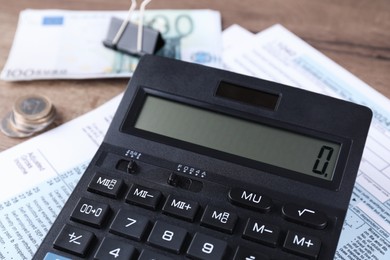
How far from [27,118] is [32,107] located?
0.02 meters

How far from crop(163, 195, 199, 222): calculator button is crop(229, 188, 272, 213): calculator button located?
0.08 ft

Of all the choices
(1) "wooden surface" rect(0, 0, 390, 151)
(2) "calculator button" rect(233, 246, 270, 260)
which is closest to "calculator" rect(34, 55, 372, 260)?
(2) "calculator button" rect(233, 246, 270, 260)

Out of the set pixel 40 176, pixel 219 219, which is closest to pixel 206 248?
pixel 219 219

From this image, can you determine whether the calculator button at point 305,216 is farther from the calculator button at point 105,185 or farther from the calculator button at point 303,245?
the calculator button at point 105,185

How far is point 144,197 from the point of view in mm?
383

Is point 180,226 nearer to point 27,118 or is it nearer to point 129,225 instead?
point 129,225

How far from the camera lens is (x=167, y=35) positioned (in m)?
0.57

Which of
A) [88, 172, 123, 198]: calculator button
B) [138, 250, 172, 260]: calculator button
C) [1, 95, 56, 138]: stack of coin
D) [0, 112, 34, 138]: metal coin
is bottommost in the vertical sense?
[138, 250, 172, 260]: calculator button

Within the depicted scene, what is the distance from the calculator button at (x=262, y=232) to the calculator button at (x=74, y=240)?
3.9 inches

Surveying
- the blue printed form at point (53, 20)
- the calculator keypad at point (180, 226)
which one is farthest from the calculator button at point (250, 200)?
the blue printed form at point (53, 20)

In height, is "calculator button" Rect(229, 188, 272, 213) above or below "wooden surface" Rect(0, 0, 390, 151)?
below

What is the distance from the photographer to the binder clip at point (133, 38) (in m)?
A: 0.54

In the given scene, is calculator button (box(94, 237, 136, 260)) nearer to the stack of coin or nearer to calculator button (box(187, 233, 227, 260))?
calculator button (box(187, 233, 227, 260))

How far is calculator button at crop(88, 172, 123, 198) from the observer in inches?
15.2
